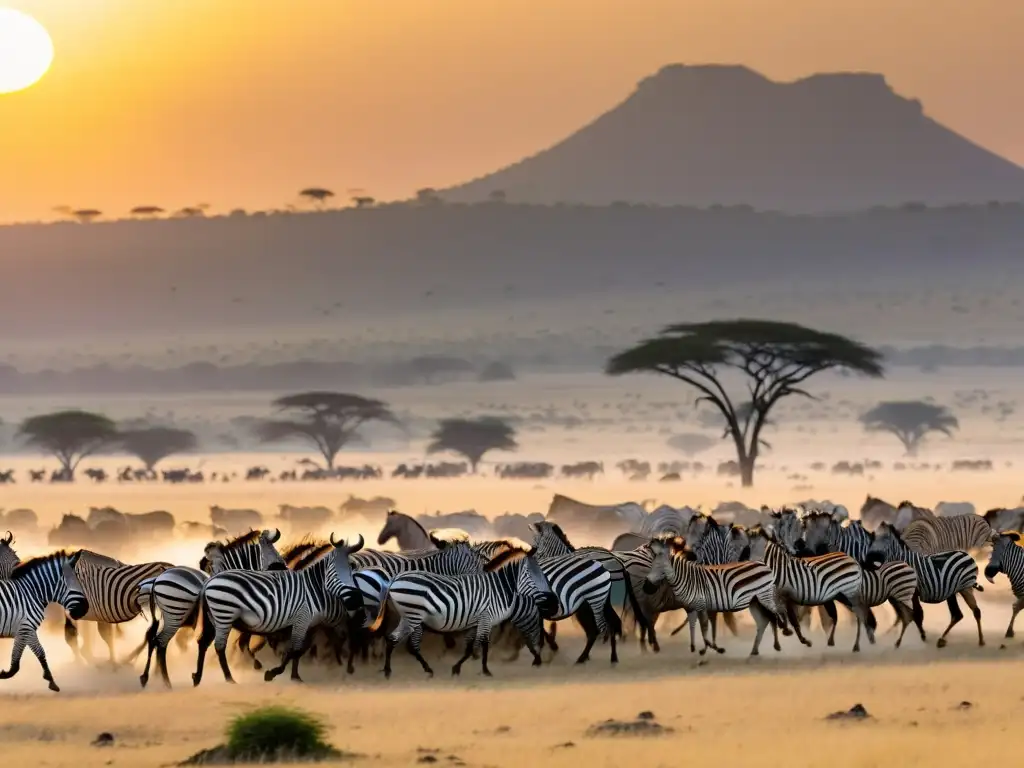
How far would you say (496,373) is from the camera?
11488 centimetres

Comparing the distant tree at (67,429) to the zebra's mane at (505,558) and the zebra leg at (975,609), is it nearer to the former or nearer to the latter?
the zebra's mane at (505,558)

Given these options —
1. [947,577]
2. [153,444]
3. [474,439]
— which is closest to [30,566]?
[947,577]

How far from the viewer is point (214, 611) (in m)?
16.7

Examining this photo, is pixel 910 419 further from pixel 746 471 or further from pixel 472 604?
pixel 472 604

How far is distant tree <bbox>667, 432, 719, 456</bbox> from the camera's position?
85375mm

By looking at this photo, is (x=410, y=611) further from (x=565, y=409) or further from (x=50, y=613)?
(x=565, y=409)

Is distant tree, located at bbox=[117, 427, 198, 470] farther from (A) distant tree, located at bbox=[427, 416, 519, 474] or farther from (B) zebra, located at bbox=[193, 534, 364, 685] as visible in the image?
(B) zebra, located at bbox=[193, 534, 364, 685]

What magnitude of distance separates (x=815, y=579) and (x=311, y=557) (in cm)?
522

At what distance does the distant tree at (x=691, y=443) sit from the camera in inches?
3361

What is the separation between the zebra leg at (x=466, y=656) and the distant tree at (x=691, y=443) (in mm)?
67709

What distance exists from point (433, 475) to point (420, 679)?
166ft

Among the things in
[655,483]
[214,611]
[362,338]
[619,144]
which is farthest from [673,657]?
[619,144]

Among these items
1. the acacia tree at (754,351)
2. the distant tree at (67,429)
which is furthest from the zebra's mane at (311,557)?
the distant tree at (67,429)

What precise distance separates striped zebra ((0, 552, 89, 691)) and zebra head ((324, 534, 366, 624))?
2.28 metres
